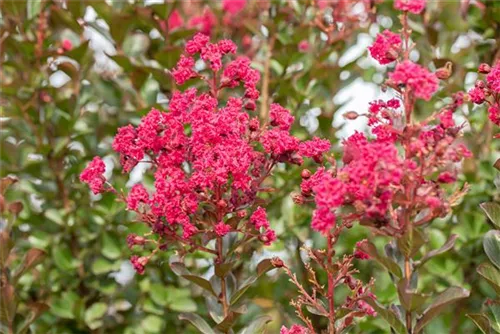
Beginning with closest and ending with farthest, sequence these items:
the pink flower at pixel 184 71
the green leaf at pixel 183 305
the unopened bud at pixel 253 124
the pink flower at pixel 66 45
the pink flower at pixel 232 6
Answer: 1. the unopened bud at pixel 253 124
2. the pink flower at pixel 184 71
3. the green leaf at pixel 183 305
4. the pink flower at pixel 66 45
5. the pink flower at pixel 232 6

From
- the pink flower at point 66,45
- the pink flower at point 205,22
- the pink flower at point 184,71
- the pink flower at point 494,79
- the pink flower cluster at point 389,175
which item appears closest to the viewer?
the pink flower cluster at point 389,175

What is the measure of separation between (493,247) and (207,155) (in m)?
0.68

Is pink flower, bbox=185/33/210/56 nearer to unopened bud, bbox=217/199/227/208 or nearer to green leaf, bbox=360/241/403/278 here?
unopened bud, bbox=217/199/227/208

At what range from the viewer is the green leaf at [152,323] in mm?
2735

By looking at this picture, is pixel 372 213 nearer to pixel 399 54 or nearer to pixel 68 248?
pixel 399 54

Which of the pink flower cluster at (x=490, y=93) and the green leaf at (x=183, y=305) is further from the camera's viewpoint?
the green leaf at (x=183, y=305)

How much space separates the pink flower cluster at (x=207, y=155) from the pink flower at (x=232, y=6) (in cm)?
131

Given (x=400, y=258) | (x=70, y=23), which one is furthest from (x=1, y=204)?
(x=400, y=258)

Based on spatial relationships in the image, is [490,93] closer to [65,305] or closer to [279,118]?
[279,118]

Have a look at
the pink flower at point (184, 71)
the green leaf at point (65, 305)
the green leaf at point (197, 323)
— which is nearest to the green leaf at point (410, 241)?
the green leaf at point (197, 323)

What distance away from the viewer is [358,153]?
56.9 inches

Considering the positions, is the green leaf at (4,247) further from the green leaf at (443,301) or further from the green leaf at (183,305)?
the green leaf at (443,301)

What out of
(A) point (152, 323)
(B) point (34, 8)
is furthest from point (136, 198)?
(B) point (34, 8)

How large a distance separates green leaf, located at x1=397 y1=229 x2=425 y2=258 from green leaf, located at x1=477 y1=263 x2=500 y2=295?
0.30 m
